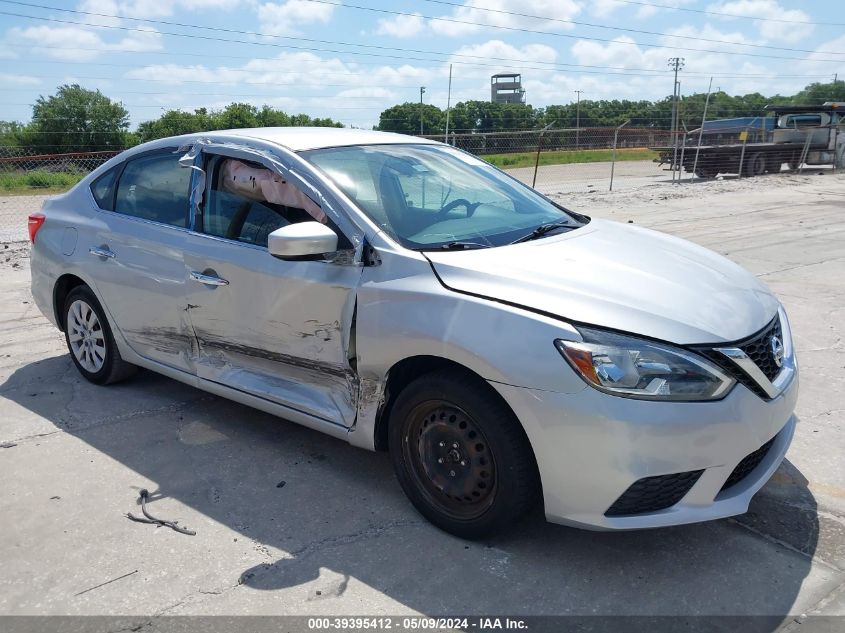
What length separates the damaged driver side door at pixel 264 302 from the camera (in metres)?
3.57

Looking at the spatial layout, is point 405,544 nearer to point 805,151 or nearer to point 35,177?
point 35,177

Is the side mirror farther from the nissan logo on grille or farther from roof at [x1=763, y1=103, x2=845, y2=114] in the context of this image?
roof at [x1=763, y1=103, x2=845, y2=114]

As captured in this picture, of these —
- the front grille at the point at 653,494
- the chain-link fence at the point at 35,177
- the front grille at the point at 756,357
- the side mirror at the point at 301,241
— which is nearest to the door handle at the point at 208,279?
the side mirror at the point at 301,241

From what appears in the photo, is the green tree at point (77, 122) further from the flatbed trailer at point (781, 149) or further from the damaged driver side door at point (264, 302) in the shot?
the damaged driver side door at point (264, 302)

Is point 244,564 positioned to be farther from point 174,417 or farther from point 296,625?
point 174,417

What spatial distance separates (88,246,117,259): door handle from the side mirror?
71.9 inches

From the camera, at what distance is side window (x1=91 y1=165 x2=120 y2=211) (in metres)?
4.97

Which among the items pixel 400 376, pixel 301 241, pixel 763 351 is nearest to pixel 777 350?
pixel 763 351

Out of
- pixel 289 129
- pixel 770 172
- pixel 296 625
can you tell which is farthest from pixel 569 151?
pixel 296 625

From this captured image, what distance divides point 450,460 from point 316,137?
2.00 metres

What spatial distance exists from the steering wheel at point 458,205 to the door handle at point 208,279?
3.79ft

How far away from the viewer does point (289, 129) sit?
4512 mm

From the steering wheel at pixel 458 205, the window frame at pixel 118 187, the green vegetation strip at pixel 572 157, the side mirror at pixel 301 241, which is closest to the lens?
the side mirror at pixel 301 241

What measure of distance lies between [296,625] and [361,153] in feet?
7.78
